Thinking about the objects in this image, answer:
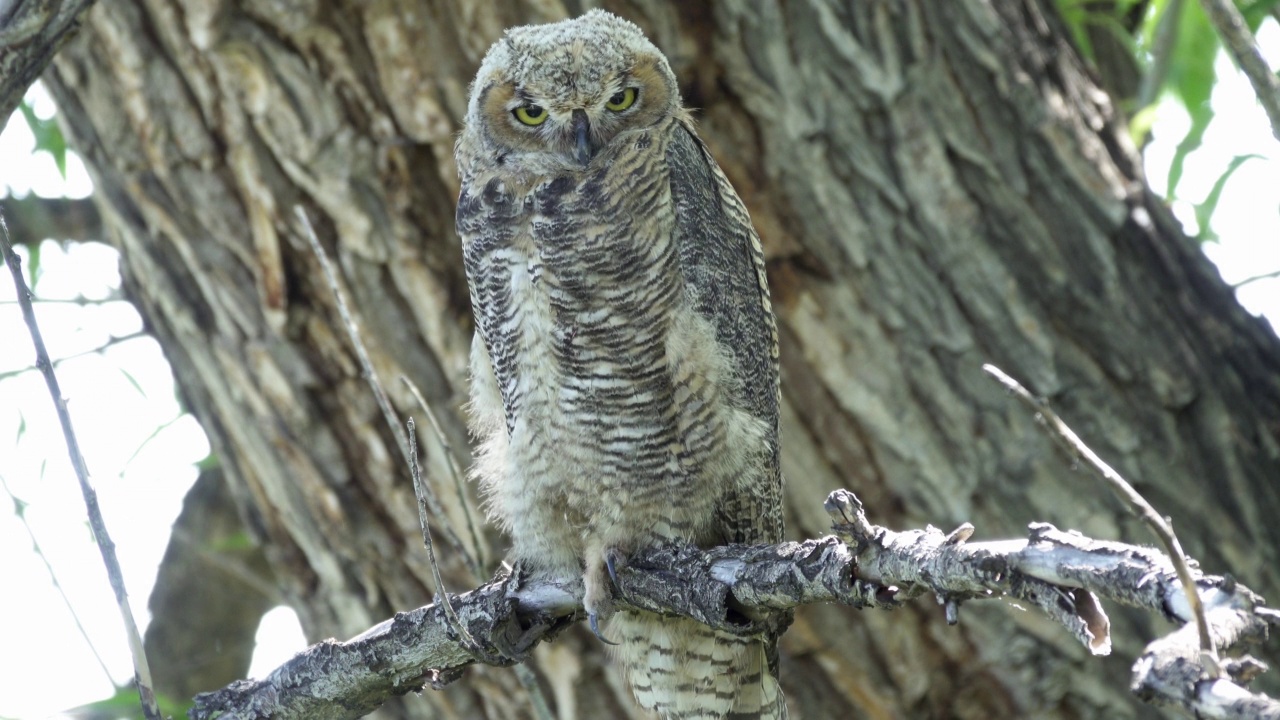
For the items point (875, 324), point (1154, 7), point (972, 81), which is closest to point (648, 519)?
point (875, 324)

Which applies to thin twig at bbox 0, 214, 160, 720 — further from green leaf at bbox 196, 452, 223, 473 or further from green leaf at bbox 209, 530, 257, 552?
green leaf at bbox 209, 530, 257, 552

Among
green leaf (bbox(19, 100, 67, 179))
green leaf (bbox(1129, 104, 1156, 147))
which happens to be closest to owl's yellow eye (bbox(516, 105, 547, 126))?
green leaf (bbox(1129, 104, 1156, 147))

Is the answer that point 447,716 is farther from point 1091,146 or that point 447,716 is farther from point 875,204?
point 1091,146

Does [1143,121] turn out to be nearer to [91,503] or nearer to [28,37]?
[28,37]

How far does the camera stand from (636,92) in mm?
2852

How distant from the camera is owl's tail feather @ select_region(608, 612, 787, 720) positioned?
2.85 metres

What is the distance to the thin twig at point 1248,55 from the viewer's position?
1.85m

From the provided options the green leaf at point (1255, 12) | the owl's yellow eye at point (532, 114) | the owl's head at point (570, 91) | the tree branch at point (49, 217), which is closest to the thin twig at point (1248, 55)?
the owl's head at point (570, 91)

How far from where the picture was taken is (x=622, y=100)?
2828 millimetres

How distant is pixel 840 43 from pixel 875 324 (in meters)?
0.92

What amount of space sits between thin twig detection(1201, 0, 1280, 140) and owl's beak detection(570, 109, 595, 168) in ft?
4.34

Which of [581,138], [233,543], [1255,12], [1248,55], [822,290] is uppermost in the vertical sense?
[581,138]

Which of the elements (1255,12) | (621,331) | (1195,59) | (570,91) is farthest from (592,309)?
(1195,59)

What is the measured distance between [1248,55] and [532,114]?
1.56 metres
